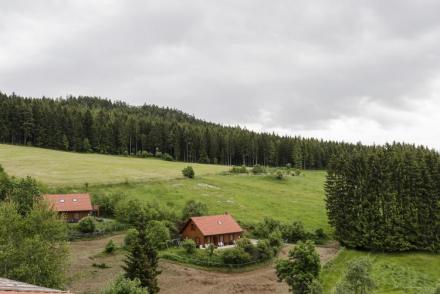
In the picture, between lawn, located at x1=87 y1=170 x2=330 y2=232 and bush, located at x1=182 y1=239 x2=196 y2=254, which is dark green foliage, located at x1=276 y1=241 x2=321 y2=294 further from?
lawn, located at x1=87 y1=170 x2=330 y2=232

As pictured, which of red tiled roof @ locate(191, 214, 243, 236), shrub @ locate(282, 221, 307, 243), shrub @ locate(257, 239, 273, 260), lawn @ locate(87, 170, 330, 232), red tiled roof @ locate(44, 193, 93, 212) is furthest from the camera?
lawn @ locate(87, 170, 330, 232)

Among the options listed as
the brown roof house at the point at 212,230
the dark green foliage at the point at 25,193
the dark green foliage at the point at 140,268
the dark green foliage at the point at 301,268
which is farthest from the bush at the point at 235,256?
the dark green foliage at the point at 25,193

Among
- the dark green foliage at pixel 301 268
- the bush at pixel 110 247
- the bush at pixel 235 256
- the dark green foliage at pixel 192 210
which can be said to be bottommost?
the bush at pixel 235 256

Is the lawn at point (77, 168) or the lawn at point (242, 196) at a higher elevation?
the lawn at point (77, 168)

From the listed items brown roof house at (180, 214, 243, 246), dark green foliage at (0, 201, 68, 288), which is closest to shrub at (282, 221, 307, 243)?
brown roof house at (180, 214, 243, 246)

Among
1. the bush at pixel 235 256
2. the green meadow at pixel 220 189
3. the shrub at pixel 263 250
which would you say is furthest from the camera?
the shrub at pixel 263 250

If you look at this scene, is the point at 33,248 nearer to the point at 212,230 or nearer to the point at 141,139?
the point at 212,230

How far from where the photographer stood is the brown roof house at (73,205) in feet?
262

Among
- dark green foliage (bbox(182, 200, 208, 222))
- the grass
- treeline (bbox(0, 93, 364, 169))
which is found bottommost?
the grass

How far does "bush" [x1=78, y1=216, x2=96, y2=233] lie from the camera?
240 ft

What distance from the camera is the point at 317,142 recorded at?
17800cm

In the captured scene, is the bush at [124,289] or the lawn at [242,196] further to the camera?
the lawn at [242,196]

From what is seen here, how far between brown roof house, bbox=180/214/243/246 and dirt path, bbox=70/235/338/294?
36.1 ft

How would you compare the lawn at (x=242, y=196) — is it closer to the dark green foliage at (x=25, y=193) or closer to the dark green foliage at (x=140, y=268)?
the dark green foliage at (x=25, y=193)
